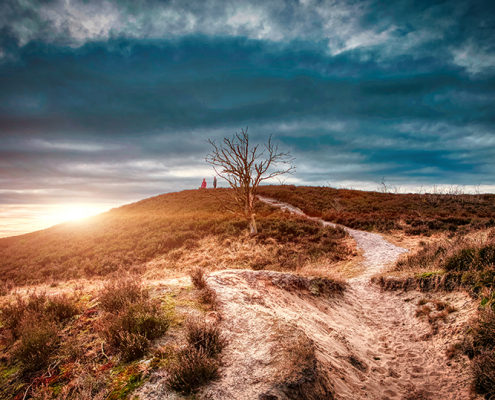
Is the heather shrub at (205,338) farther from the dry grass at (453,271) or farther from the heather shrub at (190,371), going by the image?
the dry grass at (453,271)

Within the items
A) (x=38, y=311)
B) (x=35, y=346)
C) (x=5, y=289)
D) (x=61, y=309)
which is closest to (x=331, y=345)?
(x=35, y=346)

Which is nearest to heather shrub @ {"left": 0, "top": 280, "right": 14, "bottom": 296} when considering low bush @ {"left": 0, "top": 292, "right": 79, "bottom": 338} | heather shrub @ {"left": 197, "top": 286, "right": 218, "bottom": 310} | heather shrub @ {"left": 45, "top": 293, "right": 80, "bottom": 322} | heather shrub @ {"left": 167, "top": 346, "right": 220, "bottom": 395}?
low bush @ {"left": 0, "top": 292, "right": 79, "bottom": 338}

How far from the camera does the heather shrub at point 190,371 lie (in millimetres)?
3318

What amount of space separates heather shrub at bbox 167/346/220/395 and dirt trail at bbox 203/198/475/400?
0.70 feet

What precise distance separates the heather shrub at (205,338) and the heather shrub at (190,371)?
1.09ft

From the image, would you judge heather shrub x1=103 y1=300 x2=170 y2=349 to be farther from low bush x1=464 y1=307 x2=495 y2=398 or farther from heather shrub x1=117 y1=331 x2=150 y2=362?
low bush x1=464 y1=307 x2=495 y2=398

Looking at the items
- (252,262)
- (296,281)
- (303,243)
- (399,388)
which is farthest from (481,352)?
(303,243)

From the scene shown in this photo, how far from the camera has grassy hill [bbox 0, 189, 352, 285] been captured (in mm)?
16875

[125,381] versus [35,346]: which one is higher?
[35,346]

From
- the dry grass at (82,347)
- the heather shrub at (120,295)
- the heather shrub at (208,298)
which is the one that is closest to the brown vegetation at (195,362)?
the dry grass at (82,347)

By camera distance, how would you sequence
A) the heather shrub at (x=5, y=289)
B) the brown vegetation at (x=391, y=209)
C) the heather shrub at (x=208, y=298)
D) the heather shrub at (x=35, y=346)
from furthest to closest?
the brown vegetation at (x=391, y=209) → the heather shrub at (x=5, y=289) → the heather shrub at (x=208, y=298) → the heather shrub at (x=35, y=346)

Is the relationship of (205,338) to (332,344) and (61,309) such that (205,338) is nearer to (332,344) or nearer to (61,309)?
(332,344)

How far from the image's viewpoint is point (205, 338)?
417 cm

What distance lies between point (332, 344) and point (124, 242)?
20.0 m
